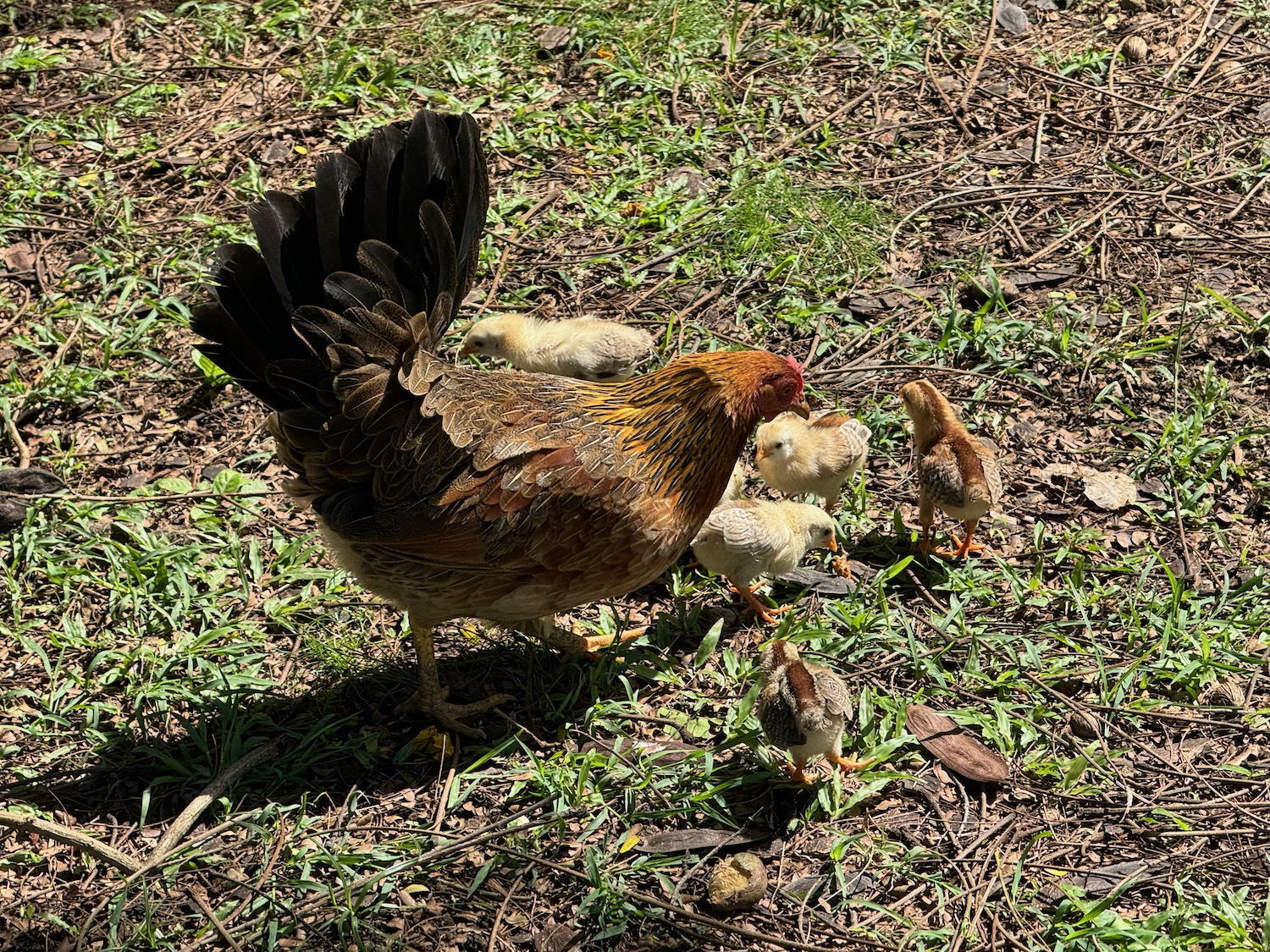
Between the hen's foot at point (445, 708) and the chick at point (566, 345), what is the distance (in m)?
1.73

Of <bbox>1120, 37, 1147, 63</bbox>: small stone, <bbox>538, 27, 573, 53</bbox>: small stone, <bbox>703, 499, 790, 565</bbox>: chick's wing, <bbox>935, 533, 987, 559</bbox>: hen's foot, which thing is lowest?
<bbox>935, 533, 987, 559</bbox>: hen's foot

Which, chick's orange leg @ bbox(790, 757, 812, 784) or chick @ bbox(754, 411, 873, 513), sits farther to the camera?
chick @ bbox(754, 411, 873, 513)

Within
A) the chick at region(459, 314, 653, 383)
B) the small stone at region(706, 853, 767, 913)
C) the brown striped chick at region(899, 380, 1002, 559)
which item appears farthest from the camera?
the chick at region(459, 314, 653, 383)

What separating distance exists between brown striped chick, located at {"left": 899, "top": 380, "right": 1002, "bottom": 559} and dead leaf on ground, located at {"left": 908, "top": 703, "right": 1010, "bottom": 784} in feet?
2.97

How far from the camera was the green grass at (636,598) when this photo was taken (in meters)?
4.24

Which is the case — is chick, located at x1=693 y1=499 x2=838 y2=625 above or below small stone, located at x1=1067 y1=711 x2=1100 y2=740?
above

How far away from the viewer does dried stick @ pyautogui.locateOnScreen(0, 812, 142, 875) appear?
168 inches

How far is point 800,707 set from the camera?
4.11 m

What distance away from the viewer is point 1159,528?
17.9 ft

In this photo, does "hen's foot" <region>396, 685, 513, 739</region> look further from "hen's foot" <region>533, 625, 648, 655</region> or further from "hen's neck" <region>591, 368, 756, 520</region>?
"hen's neck" <region>591, 368, 756, 520</region>

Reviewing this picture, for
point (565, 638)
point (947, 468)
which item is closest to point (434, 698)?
point (565, 638)

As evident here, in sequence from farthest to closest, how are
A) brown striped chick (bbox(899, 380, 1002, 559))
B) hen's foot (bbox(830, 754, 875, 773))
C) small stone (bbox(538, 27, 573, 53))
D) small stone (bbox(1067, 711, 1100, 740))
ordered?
small stone (bbox(538, 27, 573, 53))
brown striped chick (bbox(899, 380, 1002, 559))
small stone (bbox(1067, 711, 1100, 740))
hen's foot (bbox(830, 754, 875, 773))

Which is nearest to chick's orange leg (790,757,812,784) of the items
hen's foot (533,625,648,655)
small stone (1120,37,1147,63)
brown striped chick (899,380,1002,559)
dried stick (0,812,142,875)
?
hen's foot (533,625,648,655)

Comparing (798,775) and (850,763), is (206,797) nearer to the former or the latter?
(798,775)
